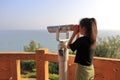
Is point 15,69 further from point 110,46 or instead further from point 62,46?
point 110,46

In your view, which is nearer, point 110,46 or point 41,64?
point 41,64

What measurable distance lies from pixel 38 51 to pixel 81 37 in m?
1.39

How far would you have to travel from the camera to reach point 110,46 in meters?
22.1

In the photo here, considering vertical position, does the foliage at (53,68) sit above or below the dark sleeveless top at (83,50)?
below

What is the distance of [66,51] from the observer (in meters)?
3.31

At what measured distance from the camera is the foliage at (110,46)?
21.0 meters

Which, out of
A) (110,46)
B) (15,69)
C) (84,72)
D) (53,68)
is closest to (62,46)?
(84,72)

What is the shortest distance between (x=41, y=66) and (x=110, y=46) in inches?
722

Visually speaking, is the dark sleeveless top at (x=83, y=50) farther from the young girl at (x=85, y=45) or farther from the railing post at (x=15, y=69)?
the railing post at (x=15, y=69)

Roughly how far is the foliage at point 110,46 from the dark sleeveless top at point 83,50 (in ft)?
57.6

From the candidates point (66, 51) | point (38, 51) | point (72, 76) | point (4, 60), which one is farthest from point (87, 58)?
point (4, 60)

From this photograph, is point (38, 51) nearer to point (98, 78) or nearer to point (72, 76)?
point (72, 76)

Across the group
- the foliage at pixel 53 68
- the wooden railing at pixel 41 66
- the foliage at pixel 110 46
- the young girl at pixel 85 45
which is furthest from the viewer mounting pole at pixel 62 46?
the foliage at pixel 110 46

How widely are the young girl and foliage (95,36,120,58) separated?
57.6 feet
